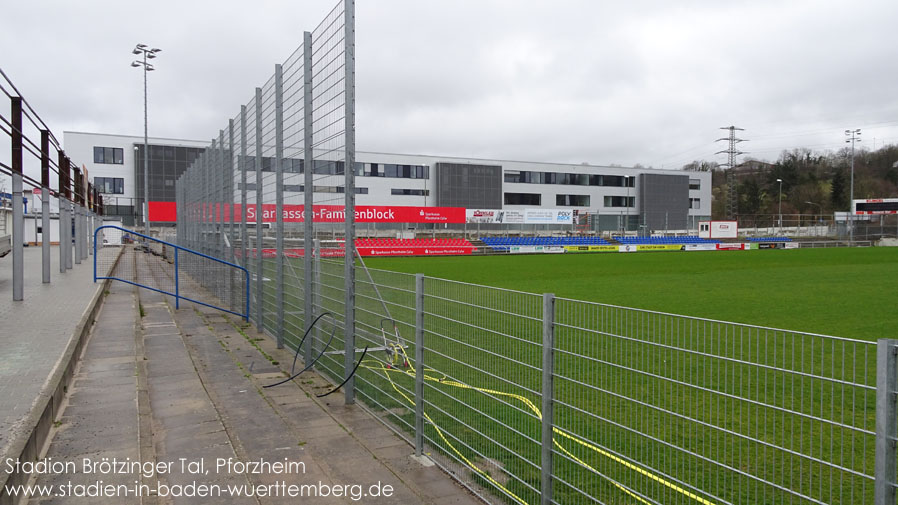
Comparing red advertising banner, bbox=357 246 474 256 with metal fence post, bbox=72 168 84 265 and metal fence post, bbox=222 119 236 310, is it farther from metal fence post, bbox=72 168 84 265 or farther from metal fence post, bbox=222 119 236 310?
metal fence post, bbox=222 119 236 310

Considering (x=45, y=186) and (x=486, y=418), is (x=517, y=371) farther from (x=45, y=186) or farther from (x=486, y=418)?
(x=45, y=186)

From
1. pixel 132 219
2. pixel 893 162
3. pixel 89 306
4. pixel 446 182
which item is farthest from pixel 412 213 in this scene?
pixel 893 162

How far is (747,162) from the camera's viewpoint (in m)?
115

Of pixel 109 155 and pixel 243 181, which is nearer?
pixel 243 181

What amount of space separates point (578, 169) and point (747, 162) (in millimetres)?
59270

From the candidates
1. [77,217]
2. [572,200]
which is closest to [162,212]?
[77,217]

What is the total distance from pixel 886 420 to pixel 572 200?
71208 millimetres

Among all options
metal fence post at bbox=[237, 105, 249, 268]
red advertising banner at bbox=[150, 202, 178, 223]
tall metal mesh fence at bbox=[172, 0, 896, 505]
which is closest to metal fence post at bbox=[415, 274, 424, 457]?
tall metal mesh fence at bbox=[172, 0, 896, 505]

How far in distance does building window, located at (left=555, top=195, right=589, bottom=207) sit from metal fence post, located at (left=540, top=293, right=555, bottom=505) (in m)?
68.6

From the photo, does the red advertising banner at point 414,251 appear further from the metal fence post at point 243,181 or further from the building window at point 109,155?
the metal fence post at point 243,181

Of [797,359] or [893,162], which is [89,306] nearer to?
[797,359]

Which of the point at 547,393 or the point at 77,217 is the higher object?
the point at 77,217

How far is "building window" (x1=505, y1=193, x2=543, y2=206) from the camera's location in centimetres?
6856

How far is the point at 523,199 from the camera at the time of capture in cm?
6931
